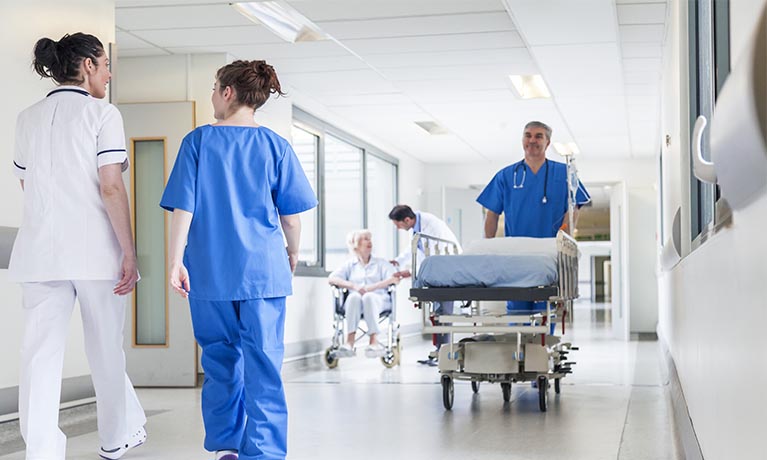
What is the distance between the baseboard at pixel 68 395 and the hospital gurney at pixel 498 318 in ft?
5.56

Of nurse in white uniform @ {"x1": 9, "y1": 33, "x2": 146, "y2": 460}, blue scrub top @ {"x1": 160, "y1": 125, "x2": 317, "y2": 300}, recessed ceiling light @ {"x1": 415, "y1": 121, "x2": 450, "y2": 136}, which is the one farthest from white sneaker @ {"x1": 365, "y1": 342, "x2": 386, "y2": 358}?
blue scrub top @ {"x1": 160, "y1": 125, "x2": 317, "y2": 300}

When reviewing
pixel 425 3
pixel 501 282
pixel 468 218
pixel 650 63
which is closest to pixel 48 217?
pixel 501 282

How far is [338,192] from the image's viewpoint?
33.8ft

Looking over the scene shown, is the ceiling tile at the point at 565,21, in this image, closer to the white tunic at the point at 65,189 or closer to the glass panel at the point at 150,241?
the glass panel at the point at 150,241

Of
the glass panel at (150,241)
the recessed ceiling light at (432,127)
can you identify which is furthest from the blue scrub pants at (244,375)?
the recessed ceiling light at (432,127)

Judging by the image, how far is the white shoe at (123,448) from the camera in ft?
11.4

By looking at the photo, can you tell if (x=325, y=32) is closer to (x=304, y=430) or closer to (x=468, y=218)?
(x=304, y=430)

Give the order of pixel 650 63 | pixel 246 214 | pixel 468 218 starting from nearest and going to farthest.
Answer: pixel 246 214 < pixel 650 63 < pixel 468 218

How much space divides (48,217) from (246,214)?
2.20 feet

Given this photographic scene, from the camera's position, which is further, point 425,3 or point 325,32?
point 325,32

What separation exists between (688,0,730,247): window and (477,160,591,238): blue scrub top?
81.6 inches

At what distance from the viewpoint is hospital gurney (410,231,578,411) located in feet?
16.1

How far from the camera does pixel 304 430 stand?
439 centimetres

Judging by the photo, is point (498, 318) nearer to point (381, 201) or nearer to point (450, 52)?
point (450, 52)
